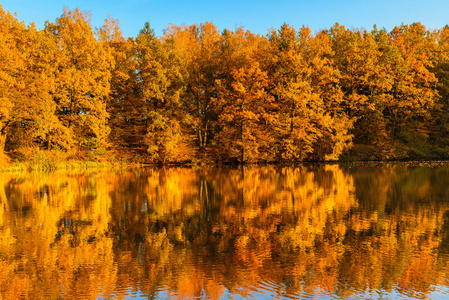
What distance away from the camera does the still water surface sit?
7.74 m

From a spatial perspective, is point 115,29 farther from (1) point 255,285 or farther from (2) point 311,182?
(1) point 255,285

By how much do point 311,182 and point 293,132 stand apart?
21133 millimetres

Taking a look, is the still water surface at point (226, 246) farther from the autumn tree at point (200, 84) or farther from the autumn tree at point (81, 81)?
the autumn tree at point (200, 84)

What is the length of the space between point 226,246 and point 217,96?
4162cm

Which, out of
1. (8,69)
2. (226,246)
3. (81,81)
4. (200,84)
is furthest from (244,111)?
(226,246)

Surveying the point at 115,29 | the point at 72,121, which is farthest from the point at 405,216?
the point at 115,29

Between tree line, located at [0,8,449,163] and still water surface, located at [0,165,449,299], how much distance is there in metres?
25.4

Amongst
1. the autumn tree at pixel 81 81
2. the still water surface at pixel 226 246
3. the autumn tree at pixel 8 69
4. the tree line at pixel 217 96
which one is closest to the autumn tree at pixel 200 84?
the tree line at pixel 217 96

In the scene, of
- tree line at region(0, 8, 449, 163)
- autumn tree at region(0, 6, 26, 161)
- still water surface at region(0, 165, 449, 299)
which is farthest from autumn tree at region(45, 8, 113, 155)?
still water surface at region(0, 165, 449, 299)

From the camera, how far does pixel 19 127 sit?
42594mm

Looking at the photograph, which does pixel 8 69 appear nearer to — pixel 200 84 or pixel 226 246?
pixel 200 84

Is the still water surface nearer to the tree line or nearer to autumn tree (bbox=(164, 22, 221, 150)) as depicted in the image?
the tree line

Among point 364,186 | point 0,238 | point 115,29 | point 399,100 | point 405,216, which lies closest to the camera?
point 0,238

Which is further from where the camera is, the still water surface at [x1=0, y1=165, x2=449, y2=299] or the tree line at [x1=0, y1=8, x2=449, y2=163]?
the tree line at [x1=0, y1=8, x2=449, y2=163]
